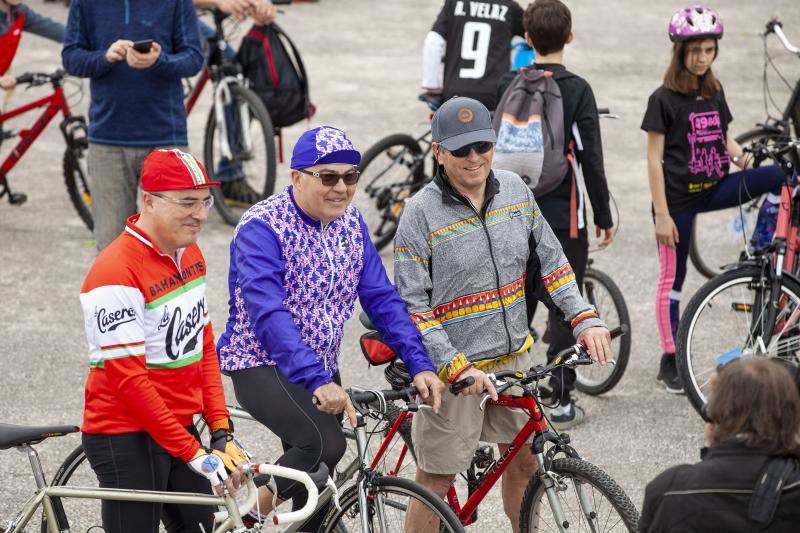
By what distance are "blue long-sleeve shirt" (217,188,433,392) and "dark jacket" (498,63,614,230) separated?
1715 millimetres

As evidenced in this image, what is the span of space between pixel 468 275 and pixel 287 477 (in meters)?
1.09

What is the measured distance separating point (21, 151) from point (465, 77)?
3.66m

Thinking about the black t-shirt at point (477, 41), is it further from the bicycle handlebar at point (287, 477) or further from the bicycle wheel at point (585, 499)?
the bicycle handlebar at point (287, 477)

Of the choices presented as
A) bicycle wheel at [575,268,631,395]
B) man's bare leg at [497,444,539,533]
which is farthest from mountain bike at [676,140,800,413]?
man's bare leg at [497,444,539,533]

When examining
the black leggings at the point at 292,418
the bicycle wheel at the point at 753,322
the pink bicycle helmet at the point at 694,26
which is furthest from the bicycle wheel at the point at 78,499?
the pink bicycle helmet at the point at 694,26

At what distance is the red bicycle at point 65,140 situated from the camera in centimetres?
860

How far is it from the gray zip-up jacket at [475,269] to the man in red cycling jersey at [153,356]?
2.56ft

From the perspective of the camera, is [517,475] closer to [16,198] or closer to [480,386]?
[480,386]

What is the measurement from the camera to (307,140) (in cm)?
392

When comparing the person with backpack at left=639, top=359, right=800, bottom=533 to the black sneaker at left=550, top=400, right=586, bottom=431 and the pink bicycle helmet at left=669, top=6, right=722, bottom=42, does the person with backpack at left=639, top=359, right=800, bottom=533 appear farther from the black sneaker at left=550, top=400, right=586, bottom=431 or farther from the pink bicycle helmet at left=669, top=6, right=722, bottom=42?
the pink bicycle helmet at left=669, top=6, right=722, bottom=42

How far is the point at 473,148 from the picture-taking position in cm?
410

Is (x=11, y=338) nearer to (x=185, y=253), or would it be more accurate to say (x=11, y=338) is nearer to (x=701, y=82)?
(x=185, y=253)

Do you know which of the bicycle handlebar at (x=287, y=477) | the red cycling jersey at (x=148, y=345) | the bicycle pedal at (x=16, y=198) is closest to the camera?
the bicycle handlebar at (x=287, y=477)

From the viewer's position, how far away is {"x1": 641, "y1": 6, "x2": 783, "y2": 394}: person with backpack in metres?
5.96
